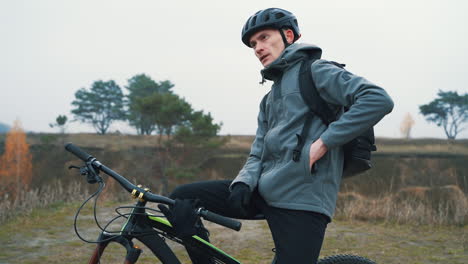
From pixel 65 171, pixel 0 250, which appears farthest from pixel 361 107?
pixel 65 171

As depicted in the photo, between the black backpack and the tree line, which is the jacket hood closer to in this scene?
the black backpack

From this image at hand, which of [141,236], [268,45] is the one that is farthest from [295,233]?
[268,45]

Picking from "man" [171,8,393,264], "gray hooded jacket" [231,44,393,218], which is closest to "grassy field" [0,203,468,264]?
"man" [171,8,393,264]

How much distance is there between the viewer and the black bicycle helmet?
2463 millimetres

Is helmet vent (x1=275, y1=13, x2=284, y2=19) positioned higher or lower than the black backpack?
higher

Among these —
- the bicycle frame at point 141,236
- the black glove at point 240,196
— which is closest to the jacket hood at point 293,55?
the black glove at point 240,196

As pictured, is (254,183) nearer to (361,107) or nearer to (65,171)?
(361,107)

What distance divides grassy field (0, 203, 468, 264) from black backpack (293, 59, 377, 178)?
3026mm

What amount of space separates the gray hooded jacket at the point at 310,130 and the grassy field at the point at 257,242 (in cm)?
298

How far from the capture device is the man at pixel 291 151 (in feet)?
6.81

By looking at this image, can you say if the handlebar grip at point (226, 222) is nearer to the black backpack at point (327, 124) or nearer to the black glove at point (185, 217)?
the black glove at point (185, 217)

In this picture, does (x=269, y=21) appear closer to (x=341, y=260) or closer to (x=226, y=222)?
(x=226, y=222)

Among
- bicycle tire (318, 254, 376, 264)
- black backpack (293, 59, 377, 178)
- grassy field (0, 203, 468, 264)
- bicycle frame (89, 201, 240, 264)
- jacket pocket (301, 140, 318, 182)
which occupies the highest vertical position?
black backpack (293, 59, 377, 178)

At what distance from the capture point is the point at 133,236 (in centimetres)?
216
